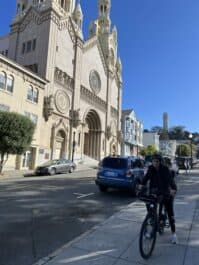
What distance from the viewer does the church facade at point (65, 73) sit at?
109 feet

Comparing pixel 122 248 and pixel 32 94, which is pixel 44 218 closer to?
pixel 122 248

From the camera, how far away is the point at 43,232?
6.13 m

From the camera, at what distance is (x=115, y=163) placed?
1245 centimetres

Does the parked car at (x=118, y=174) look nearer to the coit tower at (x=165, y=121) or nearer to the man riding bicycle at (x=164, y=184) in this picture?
the man riding bicycle at (x=164, y=184)

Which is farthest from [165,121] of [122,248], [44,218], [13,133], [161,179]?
[122,248]

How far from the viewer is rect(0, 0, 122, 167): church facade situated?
33.3m

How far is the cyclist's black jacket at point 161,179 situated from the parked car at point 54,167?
1798cm

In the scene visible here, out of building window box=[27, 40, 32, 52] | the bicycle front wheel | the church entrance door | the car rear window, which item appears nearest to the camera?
the bicycle front wheel

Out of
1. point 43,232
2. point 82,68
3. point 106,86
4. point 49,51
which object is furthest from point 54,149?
point 43,232

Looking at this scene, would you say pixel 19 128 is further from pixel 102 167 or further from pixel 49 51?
pixel 49 51

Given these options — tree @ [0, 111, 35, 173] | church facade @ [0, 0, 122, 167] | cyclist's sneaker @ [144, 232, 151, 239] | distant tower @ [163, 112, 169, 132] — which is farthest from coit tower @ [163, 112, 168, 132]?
cyclist's sneaker @ [144, 232, 151, 239]

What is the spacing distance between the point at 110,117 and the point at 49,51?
2142 cm

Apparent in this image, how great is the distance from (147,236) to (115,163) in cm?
772

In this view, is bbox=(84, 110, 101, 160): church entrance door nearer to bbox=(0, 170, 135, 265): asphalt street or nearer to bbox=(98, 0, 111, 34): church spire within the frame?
bbox=(98, 0, 111, 34): church spire
